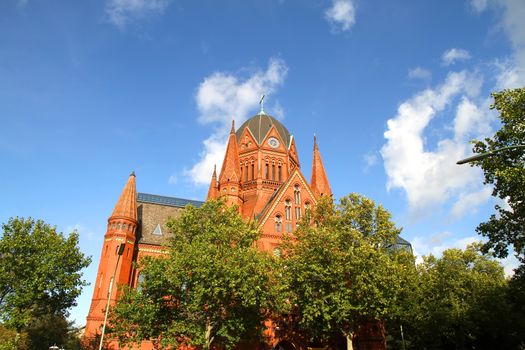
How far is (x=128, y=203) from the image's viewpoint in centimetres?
4644

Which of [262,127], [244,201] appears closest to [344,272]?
[244,201]

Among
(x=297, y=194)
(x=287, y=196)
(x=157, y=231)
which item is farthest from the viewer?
(x=157, y=231)

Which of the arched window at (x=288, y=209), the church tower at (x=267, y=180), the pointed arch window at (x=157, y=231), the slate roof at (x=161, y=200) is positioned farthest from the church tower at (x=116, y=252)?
the arched window at (x=288, y=209)

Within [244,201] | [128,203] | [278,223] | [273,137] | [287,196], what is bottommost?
[278,223]

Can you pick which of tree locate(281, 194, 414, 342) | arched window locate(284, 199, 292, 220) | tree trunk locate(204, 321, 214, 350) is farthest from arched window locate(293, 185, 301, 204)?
tree trunk locate(204, 321, 214, 350)

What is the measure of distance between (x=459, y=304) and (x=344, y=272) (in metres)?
17.4

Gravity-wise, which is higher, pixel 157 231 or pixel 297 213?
pixel 297 213

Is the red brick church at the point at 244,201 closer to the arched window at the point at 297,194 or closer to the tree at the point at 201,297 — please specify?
the arched window at the point at 297,194

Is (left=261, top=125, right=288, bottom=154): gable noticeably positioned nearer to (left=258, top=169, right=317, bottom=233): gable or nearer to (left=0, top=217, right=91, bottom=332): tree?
(left=258, top=169, right=317, bottom=233): gable

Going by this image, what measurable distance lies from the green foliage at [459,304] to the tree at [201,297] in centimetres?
2005

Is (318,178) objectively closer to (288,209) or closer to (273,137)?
(273,137)

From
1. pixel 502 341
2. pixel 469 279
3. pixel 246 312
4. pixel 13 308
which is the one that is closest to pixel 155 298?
pixel 246 312

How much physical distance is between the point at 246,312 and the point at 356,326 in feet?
33.6

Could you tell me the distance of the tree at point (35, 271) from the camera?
1341 inches
